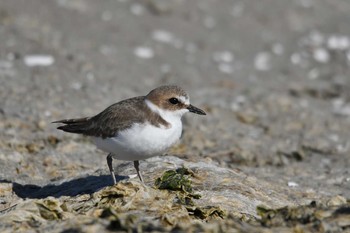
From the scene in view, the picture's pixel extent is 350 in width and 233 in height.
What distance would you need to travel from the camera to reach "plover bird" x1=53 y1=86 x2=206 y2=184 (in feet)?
25.9

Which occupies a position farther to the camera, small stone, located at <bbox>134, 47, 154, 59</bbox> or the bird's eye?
small stone, located at <bbox>134, 47, 154, 59</bbox>

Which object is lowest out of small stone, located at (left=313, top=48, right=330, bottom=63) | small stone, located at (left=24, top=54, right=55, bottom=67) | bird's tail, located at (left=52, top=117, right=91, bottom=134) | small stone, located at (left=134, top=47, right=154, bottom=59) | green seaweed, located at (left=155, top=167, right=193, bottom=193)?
green seaweed, located at (left=155, top=167, right=193, bottom=193)

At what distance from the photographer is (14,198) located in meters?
8.46

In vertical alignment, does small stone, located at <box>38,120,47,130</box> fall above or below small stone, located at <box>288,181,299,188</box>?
above

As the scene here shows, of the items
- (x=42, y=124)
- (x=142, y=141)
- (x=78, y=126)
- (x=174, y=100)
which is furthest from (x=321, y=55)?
(x=142, y=141)

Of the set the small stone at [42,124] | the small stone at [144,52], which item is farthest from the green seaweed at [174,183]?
the small stone at [144,52]

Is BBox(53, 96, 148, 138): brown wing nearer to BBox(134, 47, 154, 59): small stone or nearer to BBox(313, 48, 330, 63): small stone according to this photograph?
BBox(134, 47, 154, 59): small stone

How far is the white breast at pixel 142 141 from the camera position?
785cm

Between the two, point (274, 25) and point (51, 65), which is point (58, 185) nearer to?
point (51, 65)

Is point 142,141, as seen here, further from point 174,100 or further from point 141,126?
point 174,100

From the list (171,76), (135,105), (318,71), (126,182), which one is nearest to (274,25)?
(318,71)

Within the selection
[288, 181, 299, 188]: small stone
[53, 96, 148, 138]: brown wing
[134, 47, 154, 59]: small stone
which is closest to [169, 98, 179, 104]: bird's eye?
[53, 96, 148, 138]: brown wing

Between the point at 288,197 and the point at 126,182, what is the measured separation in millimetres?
2717

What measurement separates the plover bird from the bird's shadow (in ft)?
1.42
